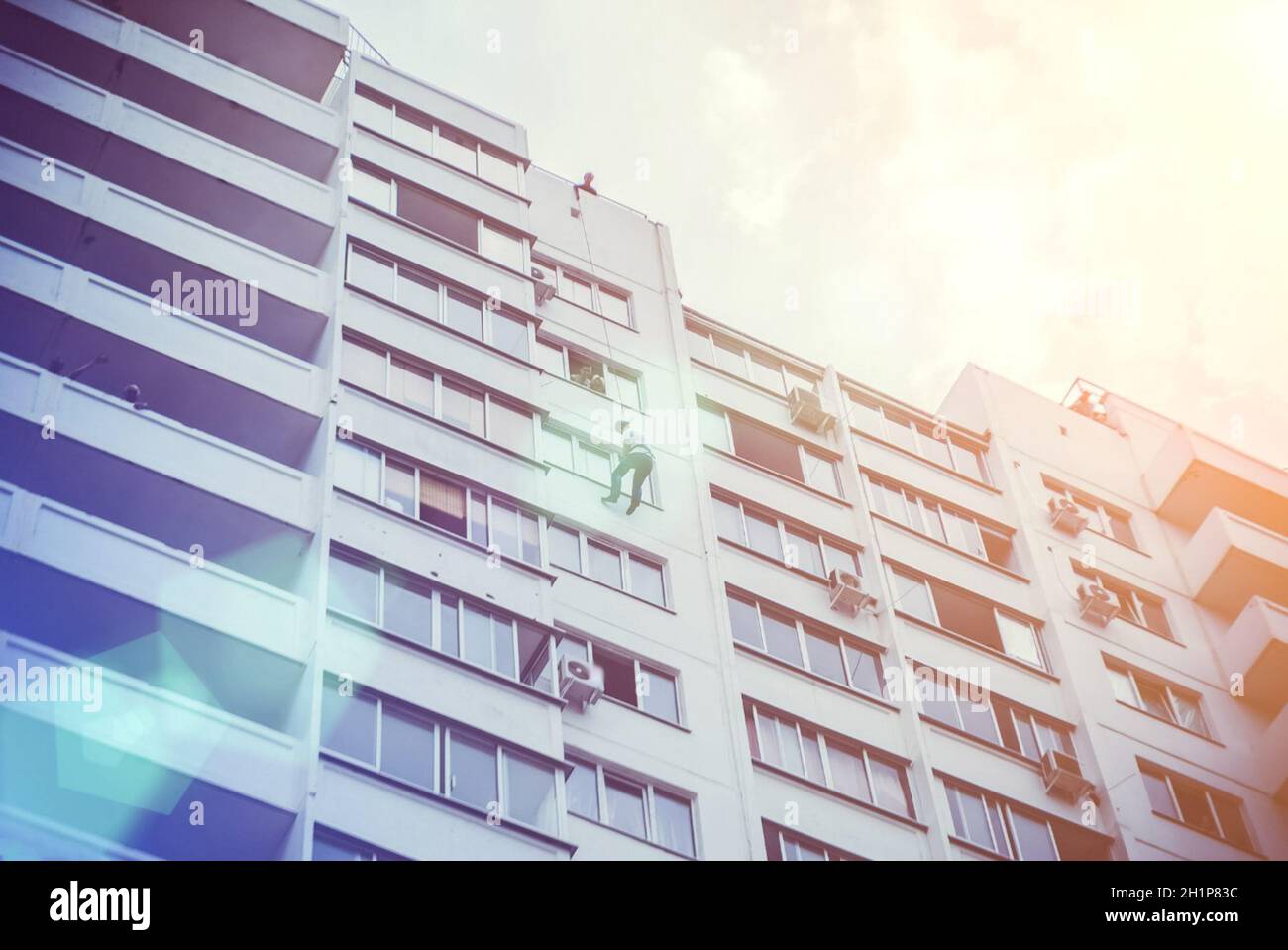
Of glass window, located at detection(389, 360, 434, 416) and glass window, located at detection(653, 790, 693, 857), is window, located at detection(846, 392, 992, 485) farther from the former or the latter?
glass window, located at detection(653, 790, 693, 857)

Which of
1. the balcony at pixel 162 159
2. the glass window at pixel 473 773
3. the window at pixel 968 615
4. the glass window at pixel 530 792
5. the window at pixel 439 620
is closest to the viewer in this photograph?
the glass window at pixel 473 773

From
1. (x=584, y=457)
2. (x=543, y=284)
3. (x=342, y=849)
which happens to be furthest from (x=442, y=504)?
(x=543, y=284)

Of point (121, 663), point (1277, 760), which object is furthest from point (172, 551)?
point (1277, 760)

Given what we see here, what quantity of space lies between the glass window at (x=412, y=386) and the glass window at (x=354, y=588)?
423 centimetres

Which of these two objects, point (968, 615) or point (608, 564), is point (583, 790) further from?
point (968, 615)

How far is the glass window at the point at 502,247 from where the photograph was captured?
30.6 meters

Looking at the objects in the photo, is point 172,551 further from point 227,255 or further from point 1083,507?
point 1083,507

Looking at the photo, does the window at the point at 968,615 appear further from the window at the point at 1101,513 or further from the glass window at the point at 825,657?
the window at the point at 1101,513

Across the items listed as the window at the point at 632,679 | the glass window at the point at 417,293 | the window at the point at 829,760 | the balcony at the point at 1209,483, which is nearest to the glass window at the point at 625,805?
the window at the point at 632,679

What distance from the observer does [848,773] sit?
26500 mm

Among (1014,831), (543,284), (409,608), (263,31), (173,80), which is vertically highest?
(263,31)

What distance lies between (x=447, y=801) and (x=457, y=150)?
57.6 ft
